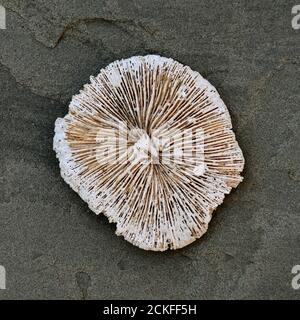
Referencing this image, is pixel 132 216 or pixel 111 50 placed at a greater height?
pixel 111 50

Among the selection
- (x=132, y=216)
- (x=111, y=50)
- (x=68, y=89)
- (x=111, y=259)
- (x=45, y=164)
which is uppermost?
(x=111, y=50)

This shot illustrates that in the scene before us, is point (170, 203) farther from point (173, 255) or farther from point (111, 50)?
point (111, 50)

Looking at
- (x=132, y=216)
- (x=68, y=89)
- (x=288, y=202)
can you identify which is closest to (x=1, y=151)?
(x=68, y=89)
